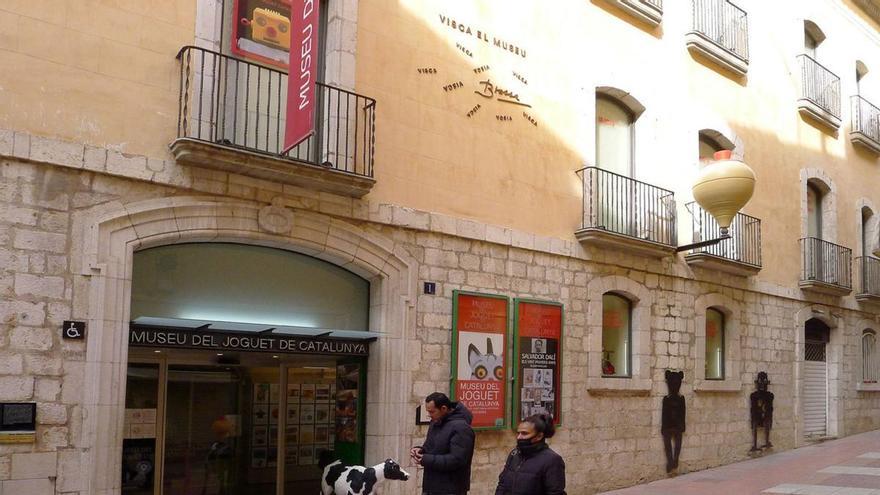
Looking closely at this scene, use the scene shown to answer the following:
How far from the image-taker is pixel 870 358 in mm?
20156

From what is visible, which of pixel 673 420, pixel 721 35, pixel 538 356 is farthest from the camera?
pixel 721 35

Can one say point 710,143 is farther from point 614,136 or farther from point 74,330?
point 74,330

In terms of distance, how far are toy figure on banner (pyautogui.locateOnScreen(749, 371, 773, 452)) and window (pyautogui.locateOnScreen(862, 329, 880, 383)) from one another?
4.94m

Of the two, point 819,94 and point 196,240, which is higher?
point 819,94

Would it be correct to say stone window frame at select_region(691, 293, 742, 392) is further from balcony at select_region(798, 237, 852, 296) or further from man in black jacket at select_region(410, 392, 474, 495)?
man in black jacket at select_region(410, 392, 474, 495)

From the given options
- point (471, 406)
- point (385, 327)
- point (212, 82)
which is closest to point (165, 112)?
point (212, 82)

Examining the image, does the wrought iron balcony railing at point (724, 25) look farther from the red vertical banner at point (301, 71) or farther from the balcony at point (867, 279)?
the red vertical banner at point (301, 71)

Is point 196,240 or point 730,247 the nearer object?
point 196,240

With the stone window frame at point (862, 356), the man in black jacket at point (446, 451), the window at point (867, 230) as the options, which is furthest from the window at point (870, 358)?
the man in black jacket at point (446, 451)

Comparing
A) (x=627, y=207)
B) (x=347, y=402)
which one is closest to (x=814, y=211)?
(x=627, y=207)

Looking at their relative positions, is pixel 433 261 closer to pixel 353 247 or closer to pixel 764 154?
pixel 353 247

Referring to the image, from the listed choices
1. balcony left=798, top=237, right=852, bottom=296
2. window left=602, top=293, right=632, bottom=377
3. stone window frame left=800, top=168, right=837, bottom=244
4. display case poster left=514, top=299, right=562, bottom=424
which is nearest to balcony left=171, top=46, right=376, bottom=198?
display case poster left=514, top=299, right=562, bottom=424

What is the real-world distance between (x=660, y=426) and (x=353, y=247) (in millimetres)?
6240

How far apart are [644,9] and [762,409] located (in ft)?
24.1
